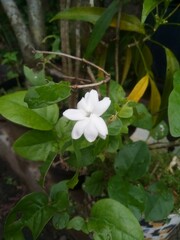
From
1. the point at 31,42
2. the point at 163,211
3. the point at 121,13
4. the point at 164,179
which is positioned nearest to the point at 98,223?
the point at 163,211

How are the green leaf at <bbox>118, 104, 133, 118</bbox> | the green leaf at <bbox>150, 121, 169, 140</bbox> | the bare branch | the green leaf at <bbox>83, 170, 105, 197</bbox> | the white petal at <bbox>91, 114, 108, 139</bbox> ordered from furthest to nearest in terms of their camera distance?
the bare branch, the green leaf at <bbox>150, 121, 169, 140</bbox>, the green leaf at <bbox>83, 170, 105, 197</bbox>, the green leaf at <bbox>118, 104, 133, 118</bbox>, the white petal at <bbox>91, 114, 108, 139</bbox>

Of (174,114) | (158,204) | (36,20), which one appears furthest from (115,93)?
(36,20)

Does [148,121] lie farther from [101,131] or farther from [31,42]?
[31,42]

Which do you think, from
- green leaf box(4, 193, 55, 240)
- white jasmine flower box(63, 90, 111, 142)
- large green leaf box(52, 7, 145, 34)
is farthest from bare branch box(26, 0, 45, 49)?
white jasmine flower box(63, 90, 111, 142)

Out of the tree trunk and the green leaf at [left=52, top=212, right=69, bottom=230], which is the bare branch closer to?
the tree trunk

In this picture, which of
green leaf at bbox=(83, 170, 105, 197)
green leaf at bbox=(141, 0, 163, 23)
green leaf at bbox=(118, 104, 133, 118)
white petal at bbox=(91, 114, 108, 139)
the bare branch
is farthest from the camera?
the bare branch

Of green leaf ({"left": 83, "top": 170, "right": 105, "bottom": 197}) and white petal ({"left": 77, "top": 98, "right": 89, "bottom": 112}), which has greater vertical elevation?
white petal ({"left": 77, "top": 98, "right": 89, "bottom": 112})

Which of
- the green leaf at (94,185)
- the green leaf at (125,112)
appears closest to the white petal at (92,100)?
the green leaf at (125,112)
